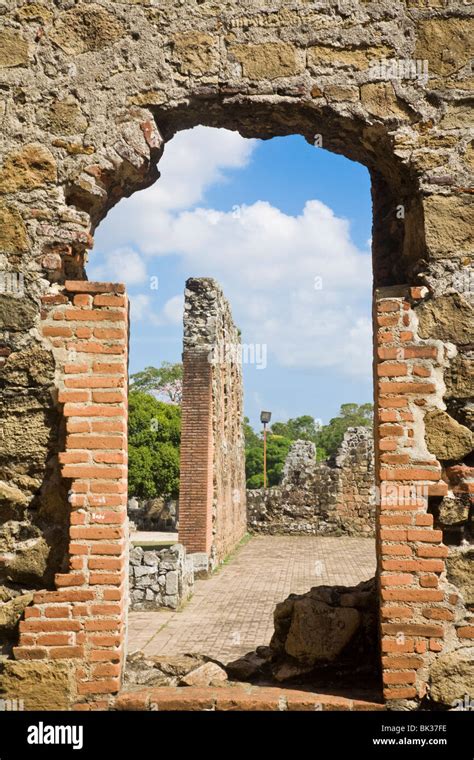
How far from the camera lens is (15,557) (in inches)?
153

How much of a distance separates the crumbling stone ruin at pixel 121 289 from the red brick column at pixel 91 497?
1 cm

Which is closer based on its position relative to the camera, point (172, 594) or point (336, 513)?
point (172, 594)

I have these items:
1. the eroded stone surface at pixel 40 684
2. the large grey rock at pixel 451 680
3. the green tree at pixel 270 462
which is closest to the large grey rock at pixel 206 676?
the eroded stone surface at pixel 40 684

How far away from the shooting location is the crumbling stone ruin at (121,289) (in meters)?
3.71

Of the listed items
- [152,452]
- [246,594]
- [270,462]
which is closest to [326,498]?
[152,452]

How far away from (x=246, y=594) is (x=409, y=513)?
775 cm

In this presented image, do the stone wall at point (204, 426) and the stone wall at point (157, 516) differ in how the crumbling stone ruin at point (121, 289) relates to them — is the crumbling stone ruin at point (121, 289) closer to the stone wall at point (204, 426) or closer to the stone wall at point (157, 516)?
the stone wall at point (204, 426)

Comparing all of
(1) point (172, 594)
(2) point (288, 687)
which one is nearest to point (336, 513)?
(1) point (172, 594)

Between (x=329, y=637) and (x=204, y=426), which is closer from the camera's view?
(x=329, y=637)

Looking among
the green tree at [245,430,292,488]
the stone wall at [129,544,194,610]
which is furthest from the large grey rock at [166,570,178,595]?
the green tree at [245,430,292,488]

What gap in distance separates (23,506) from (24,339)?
945 mm

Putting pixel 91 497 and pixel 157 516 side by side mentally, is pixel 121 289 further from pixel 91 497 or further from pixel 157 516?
pixel 157 516

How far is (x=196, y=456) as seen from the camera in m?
13.6
